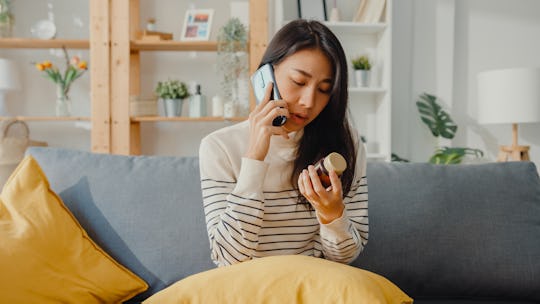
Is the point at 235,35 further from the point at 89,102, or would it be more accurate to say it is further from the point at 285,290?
the point at 285,290

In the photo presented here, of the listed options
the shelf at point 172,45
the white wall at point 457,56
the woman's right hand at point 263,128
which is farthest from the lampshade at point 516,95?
the woman's right hand at point 263,128

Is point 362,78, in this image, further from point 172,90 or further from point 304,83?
point 304,83

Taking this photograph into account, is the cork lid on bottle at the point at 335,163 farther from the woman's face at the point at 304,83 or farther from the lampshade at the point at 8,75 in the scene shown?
the lampshade at the point at 8,75

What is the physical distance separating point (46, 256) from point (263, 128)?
0.56m

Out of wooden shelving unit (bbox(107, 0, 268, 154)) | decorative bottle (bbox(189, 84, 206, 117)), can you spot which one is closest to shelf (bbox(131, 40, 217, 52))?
wooden shelving unit (bbox(107, 0, 268, 154))

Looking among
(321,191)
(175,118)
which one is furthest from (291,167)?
(175,118)

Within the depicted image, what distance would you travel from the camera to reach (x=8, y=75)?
356cm

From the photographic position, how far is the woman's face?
51.2 inches

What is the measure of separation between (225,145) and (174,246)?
0.33m

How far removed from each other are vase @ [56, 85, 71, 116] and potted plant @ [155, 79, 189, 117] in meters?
0.55

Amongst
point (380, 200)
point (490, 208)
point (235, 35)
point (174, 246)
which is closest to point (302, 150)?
point (380, 200)

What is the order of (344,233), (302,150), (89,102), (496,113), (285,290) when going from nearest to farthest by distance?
(285,290), (344,233), (302,150), (496,113), (89,102)

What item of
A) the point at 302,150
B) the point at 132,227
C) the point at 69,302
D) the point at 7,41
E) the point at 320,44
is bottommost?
the point at 69,302

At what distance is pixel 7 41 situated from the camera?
11.5 ft
